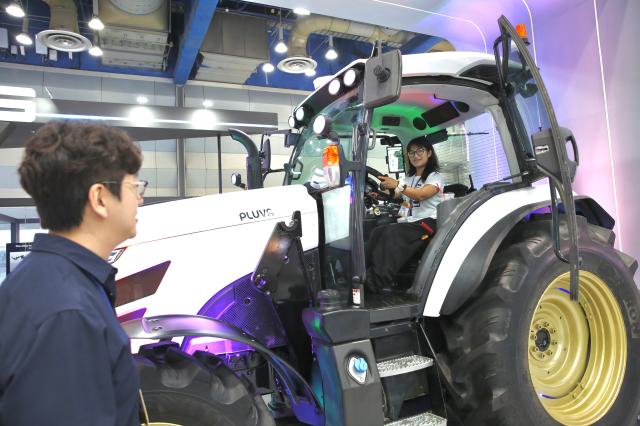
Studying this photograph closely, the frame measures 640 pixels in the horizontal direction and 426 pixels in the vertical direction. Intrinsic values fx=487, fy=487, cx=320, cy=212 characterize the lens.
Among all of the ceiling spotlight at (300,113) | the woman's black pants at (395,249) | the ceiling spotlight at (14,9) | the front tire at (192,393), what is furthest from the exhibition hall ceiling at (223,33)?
the front tire at (192,393)

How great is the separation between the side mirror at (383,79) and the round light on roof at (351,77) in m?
0.25

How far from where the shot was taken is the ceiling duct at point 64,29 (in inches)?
292

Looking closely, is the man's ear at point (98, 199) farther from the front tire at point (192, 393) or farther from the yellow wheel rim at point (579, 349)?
the yellow wheel rim at point (579, 349)

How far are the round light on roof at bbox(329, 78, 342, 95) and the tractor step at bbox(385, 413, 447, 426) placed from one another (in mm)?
1743

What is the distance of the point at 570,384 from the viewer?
113 inches

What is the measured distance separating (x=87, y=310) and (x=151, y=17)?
7.82m

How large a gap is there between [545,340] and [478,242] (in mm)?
791

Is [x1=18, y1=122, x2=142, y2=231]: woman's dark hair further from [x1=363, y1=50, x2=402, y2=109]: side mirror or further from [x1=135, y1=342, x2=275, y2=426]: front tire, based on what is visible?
[x1=363, y1=50, x2=402, y2=109]: side mirror

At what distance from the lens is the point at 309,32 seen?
852cm

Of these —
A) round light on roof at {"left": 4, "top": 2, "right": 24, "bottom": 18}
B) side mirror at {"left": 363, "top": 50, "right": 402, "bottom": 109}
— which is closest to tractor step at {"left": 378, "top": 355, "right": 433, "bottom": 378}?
side mirror at {"left": 363, "top": 50, "right": 402, "bottom": 109}

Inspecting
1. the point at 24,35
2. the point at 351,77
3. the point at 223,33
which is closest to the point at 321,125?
the point at 351,77

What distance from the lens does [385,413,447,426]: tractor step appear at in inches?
93.3

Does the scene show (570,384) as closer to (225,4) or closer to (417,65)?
(417,65)

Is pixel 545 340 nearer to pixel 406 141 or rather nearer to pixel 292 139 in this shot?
pixel 406 141
